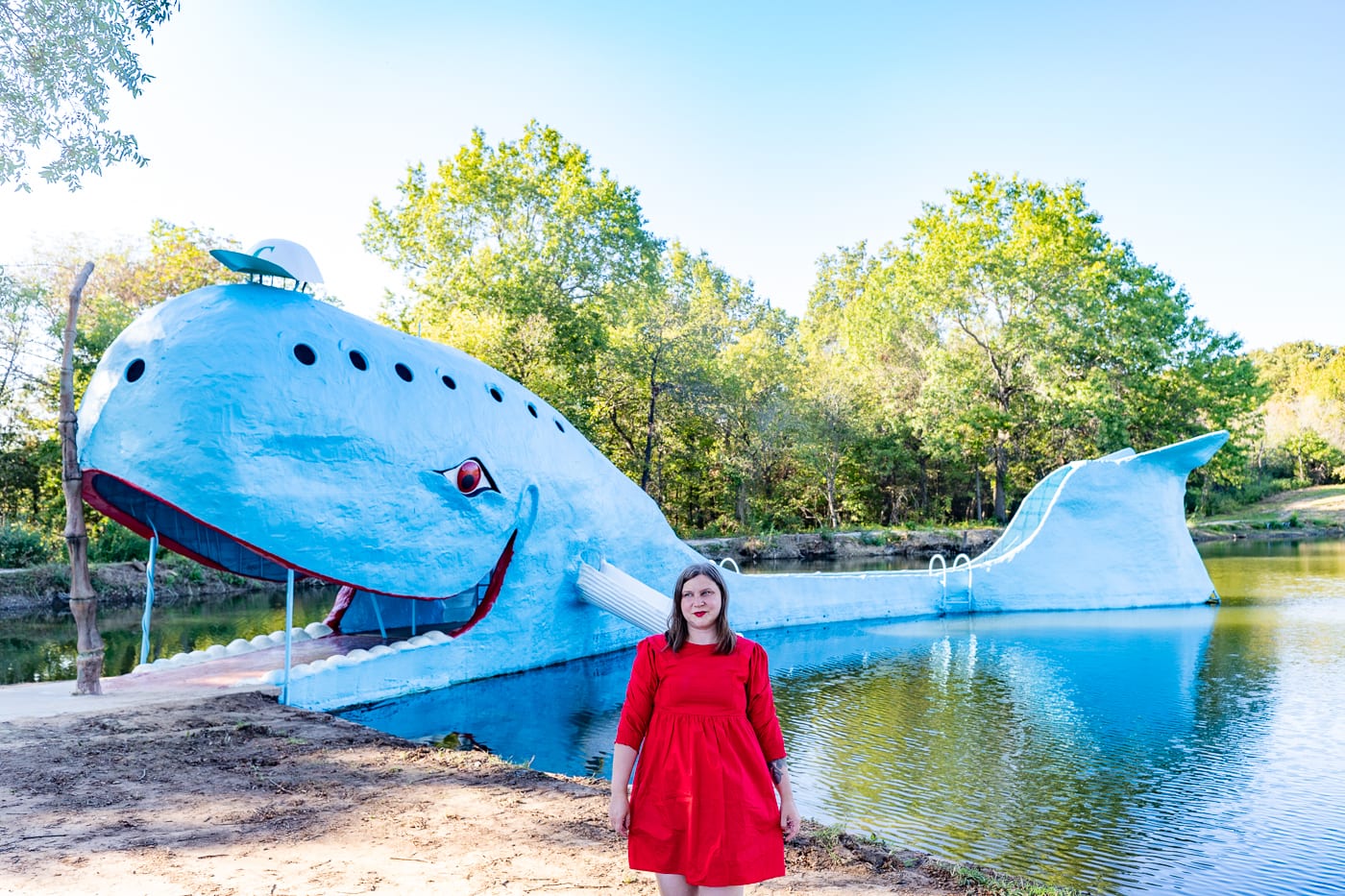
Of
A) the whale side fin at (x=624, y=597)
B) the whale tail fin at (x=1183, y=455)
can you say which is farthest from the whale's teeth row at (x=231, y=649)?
the whale tail fin at (x=1183, y=455)

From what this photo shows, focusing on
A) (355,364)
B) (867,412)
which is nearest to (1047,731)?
(355,364)

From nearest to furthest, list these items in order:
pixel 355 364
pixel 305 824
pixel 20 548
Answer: pixel 305 824
pixel 355 364
pixel 20 548

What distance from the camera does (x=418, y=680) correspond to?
9.88 m

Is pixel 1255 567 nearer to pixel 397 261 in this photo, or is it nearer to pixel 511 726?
pixel 511 726

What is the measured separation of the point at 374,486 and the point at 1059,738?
6.96 m

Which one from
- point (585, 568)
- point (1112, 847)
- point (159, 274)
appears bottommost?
point (1112, 847)

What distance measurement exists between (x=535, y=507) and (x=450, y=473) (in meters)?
1.36

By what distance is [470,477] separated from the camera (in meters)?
10.4

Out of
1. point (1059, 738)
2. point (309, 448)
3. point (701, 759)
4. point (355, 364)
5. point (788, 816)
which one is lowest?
point (1059, 738)

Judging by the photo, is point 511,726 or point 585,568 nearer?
point 511,726

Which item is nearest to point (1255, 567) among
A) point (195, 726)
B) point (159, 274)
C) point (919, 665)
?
point (919, 665)

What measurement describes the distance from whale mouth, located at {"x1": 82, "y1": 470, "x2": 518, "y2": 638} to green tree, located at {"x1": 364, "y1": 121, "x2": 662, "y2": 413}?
565 inches

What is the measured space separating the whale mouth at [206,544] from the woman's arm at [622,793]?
6.33 meters

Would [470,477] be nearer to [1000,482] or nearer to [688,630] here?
[688,630]
